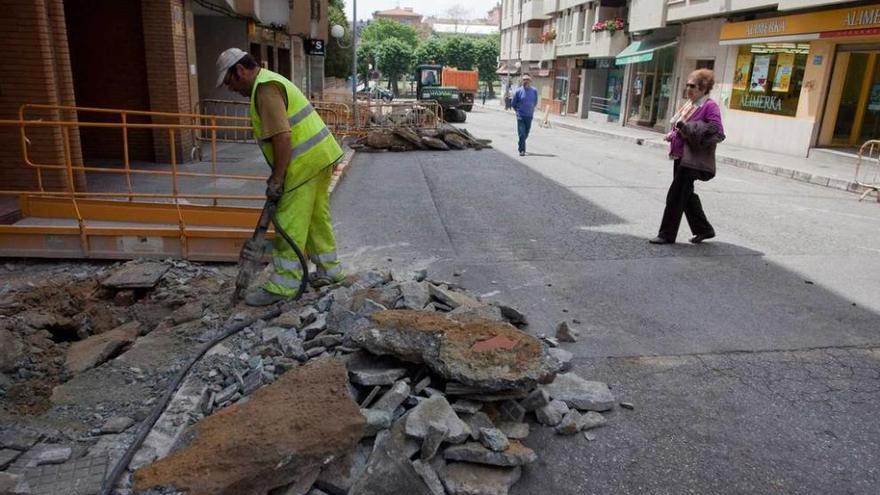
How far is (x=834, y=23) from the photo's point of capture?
52.4ft

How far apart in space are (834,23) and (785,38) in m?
1.75

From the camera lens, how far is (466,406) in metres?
3.09

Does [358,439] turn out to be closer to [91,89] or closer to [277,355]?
[277,355]

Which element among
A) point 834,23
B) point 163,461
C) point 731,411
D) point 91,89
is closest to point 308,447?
point 163,461

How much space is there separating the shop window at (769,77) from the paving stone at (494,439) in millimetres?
18558

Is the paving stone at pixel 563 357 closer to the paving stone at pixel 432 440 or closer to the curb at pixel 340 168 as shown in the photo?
the paving stone at pixel 432 440

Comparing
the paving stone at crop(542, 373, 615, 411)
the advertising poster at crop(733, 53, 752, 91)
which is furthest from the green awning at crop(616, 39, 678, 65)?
the paving stone at crop(542, 373, 615, 411)

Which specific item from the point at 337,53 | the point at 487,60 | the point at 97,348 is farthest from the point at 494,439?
the point at 487,60

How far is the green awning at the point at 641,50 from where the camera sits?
26.2 meters

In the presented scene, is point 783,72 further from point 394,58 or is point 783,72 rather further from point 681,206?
point 394,58

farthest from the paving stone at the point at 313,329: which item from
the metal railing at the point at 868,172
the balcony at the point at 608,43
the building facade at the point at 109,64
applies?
the balcony at the point at 608,43

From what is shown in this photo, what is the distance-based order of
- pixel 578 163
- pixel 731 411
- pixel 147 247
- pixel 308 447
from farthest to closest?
pixel 578 163 < pixel 147 247 < pixel 731 411 < pixel 308 447

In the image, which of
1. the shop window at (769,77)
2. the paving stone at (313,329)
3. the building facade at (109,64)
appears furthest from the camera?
the shop window at (769,77)

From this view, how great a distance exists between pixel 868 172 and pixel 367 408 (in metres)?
14.5
